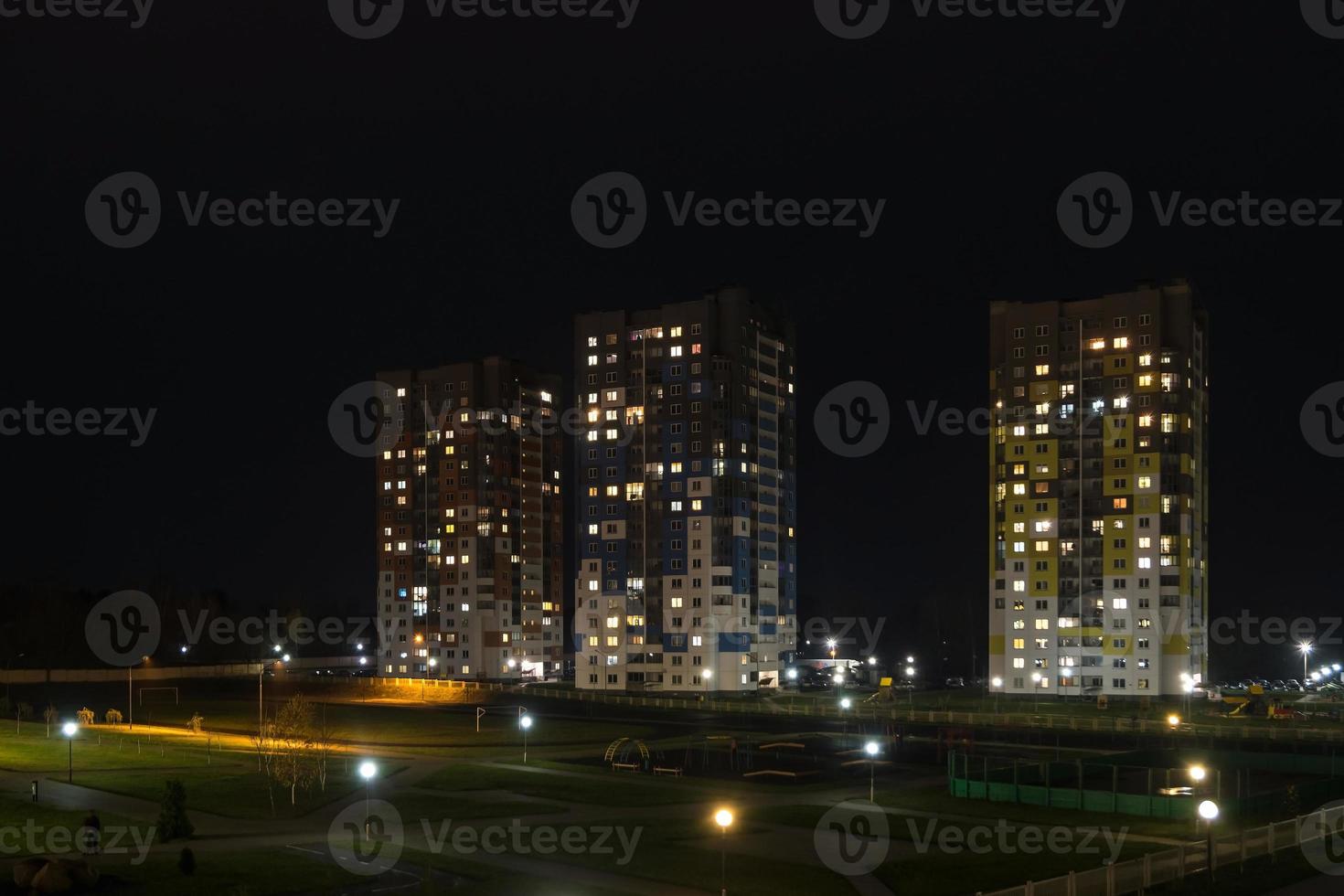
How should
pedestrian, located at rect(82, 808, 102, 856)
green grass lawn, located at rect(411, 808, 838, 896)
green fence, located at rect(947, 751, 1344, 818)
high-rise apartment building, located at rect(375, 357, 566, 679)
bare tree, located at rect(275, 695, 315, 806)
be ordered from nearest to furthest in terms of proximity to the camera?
green grass lawn, located at rect(411, 808, 838, 896) < pedestrian, located at rect(82, 808, 102, 856) < green fence, located at rect(947, 751, 1344, 818) < bare tree, located at rect(275, 695, 315, 806) < high-rise apartment building, located at rect(375, 357, 566, 679)

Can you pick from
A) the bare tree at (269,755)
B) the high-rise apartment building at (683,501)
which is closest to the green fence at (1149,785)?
the bare tree at (269,755)

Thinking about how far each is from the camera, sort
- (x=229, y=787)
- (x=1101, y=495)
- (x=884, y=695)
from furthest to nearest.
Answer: (x=1101, y=495)
(x=884, y=695)
(x=229, y=787)

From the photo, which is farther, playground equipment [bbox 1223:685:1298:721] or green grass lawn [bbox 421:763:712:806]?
playground equipment [bbox 1223:685:1298:721]

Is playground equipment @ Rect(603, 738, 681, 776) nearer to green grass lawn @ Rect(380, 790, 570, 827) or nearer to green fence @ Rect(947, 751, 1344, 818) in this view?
green grass lawn @ Rect(380, 790, 570, 827)

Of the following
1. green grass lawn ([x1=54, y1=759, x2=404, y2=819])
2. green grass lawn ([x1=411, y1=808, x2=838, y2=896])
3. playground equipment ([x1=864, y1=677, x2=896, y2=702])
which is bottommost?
playground equipment ([x1=864, y1=677, x2=896, y2=702])

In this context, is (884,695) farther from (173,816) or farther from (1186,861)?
(173,816)

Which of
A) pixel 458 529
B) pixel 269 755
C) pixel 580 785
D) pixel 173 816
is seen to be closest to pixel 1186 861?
pixel 580 785

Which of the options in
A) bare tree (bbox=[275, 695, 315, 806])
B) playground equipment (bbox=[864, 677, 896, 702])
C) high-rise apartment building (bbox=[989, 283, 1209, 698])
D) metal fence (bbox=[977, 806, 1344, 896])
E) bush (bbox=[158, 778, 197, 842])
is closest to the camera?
metal fence (bbox=[977, 806, 1344, 896])

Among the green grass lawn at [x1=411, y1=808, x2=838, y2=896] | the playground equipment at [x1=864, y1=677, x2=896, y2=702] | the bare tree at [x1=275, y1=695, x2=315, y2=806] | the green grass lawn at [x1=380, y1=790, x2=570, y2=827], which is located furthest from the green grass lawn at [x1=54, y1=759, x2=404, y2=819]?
the playground equipment at [x1=864, y1=677, x2=896, y2=702]
